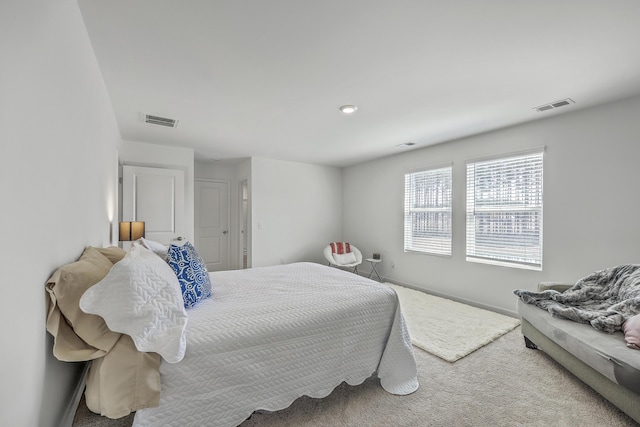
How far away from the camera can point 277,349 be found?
1665 millimetres

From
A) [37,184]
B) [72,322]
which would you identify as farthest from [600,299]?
[37,184]

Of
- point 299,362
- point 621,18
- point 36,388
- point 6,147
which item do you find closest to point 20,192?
point 6,147

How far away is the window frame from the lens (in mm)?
4344

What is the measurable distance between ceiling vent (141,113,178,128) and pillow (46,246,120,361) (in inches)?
99.0

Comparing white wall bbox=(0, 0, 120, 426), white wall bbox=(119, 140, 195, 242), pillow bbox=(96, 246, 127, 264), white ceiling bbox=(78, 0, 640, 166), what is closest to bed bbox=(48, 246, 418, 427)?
white wall bbox=(0, 0, 120, 426)

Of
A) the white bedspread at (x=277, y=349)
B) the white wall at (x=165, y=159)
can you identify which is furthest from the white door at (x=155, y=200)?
the white bedspread at (x=277, y=349)

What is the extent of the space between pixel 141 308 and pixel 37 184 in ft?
2.08

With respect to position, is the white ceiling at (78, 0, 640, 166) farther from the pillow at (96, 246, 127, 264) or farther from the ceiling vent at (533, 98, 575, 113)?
the pillow at (96, 246, 127, 264)

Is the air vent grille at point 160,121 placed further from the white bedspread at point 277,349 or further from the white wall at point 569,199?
the white wall at point 569,199

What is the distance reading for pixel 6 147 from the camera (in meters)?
0.87

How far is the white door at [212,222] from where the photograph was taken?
19.7 feet

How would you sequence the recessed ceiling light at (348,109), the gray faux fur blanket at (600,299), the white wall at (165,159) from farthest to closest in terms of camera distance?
the white wall at (165,159) < the recessed ceiling light at (348,109) < the gray faux fur blanket at (600,299)

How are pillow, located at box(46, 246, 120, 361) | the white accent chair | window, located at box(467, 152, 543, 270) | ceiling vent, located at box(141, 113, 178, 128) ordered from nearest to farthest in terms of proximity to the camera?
pillow, located at box(46, 246, 120, 361)
ceiling vent, located at box(141, 113, 178, 128)
window, located at box(467, 152, 543, 270)
the white accent chair

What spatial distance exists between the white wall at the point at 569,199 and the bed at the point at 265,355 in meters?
2.29
